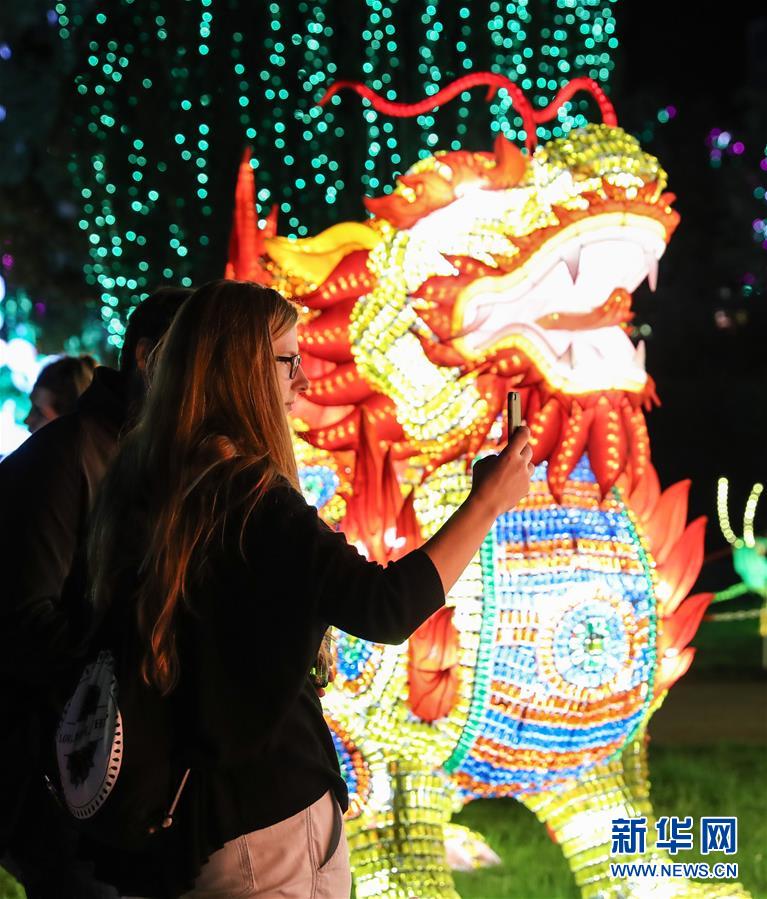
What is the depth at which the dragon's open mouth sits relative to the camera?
303cm

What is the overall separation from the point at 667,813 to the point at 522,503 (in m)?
2.47

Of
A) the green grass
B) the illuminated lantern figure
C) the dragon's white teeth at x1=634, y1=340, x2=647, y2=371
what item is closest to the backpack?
the illuminated lantern figure

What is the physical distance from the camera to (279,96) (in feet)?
28.9

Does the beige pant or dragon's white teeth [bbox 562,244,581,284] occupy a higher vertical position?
dragon's white teeth [bbox 562,244,581,284]

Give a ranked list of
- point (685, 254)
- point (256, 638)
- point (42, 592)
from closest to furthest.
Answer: point (256, 638)
point (42, 592)
point (685, 254)

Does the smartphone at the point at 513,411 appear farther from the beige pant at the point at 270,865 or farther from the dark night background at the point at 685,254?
the dark night background at the point at 685,254

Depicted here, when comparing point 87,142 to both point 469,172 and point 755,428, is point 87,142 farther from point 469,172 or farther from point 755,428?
point 755,428

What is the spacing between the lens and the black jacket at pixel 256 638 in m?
1.64

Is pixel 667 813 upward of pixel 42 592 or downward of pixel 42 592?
downward

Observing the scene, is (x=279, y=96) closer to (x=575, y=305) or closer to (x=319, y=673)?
(x=575, y=305)

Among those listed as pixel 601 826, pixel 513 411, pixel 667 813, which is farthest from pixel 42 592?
pixel 667 813

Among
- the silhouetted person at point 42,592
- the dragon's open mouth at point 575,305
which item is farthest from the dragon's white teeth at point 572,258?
the silhouetted person at point 42,592

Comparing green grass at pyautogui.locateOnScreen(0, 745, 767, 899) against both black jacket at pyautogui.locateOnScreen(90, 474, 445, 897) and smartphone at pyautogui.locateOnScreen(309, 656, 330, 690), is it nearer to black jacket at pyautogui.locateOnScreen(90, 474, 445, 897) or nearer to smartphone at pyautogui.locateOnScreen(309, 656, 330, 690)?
smartphone at pyautogui.locateOnScreen(309, 656, 330, 690)

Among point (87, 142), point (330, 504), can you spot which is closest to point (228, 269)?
point (330, 504)
